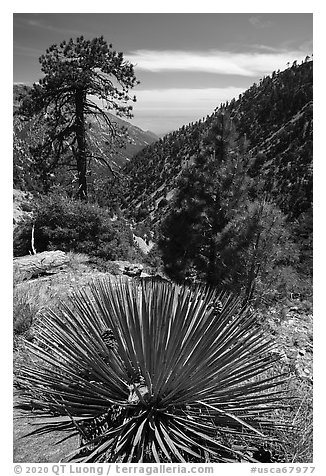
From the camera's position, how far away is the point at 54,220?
10.5 m

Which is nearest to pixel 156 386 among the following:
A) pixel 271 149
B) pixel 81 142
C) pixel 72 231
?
pixel 72 231

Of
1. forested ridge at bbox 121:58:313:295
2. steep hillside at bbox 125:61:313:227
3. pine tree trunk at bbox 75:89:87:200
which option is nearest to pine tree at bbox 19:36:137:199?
pine tree trunk at bbox 75:89:87:200

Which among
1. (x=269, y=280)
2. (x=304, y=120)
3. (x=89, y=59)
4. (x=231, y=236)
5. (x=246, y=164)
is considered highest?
(x=304, y=120)

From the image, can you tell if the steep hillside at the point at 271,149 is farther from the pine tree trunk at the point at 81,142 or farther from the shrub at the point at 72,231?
the shrub at the point at 72,231

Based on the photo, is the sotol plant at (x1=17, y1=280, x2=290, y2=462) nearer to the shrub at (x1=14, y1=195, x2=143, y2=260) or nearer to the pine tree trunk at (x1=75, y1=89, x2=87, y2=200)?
the shrub at (x1=14, y1=195, x2=143, y2=260)

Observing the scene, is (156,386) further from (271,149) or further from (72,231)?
(271,149)

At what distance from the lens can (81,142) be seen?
12.1 meters

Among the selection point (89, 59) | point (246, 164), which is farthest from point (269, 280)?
point (89, 59)

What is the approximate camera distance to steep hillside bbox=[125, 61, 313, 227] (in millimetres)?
39031

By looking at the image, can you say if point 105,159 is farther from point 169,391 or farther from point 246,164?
point 169,391

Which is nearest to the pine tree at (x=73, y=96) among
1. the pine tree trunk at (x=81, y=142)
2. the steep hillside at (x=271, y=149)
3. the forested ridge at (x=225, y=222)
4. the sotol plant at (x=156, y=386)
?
the pine tree trunk at (x=81, y=142)

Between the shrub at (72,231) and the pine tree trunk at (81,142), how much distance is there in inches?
72.7

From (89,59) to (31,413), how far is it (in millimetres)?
9137

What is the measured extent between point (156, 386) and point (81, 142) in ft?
36.0
